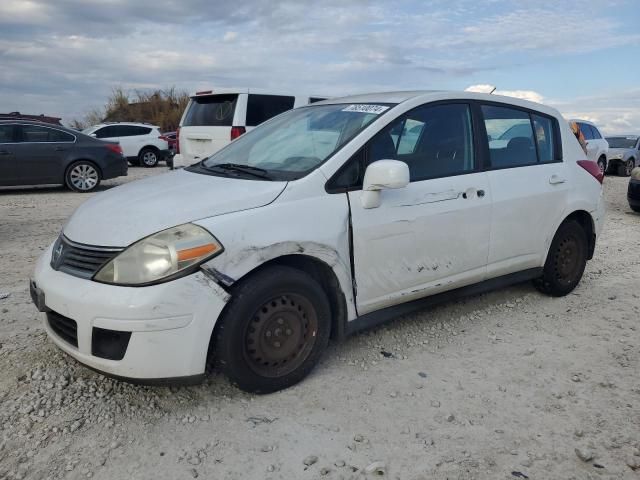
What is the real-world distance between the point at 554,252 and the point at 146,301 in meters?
3.35

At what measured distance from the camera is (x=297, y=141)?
3.58 meters

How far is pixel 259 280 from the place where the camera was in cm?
282

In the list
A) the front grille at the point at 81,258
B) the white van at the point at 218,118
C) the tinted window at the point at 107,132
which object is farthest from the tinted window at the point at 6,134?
the front grille at the point at 81,258

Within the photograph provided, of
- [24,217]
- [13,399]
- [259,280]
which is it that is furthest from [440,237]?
[24,217]

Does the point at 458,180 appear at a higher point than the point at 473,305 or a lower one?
higher

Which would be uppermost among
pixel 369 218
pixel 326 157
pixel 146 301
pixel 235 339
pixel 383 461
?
pixel 326 157

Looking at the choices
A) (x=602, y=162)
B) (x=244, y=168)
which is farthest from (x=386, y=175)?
(x=602, y=162)

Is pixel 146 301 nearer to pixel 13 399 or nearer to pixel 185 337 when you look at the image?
pixel 185 337

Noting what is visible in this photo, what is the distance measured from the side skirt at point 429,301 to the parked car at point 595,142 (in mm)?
13398

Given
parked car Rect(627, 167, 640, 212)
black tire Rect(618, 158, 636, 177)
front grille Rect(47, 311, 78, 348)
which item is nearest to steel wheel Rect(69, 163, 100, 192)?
front grille Rect(47, 311, 78, 348)

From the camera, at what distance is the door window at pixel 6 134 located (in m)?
10.4

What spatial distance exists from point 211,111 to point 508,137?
6203 millimetres

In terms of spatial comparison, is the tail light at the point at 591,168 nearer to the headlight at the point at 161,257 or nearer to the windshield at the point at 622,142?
the headlight at the point at 161,257

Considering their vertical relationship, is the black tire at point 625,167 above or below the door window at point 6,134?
below
